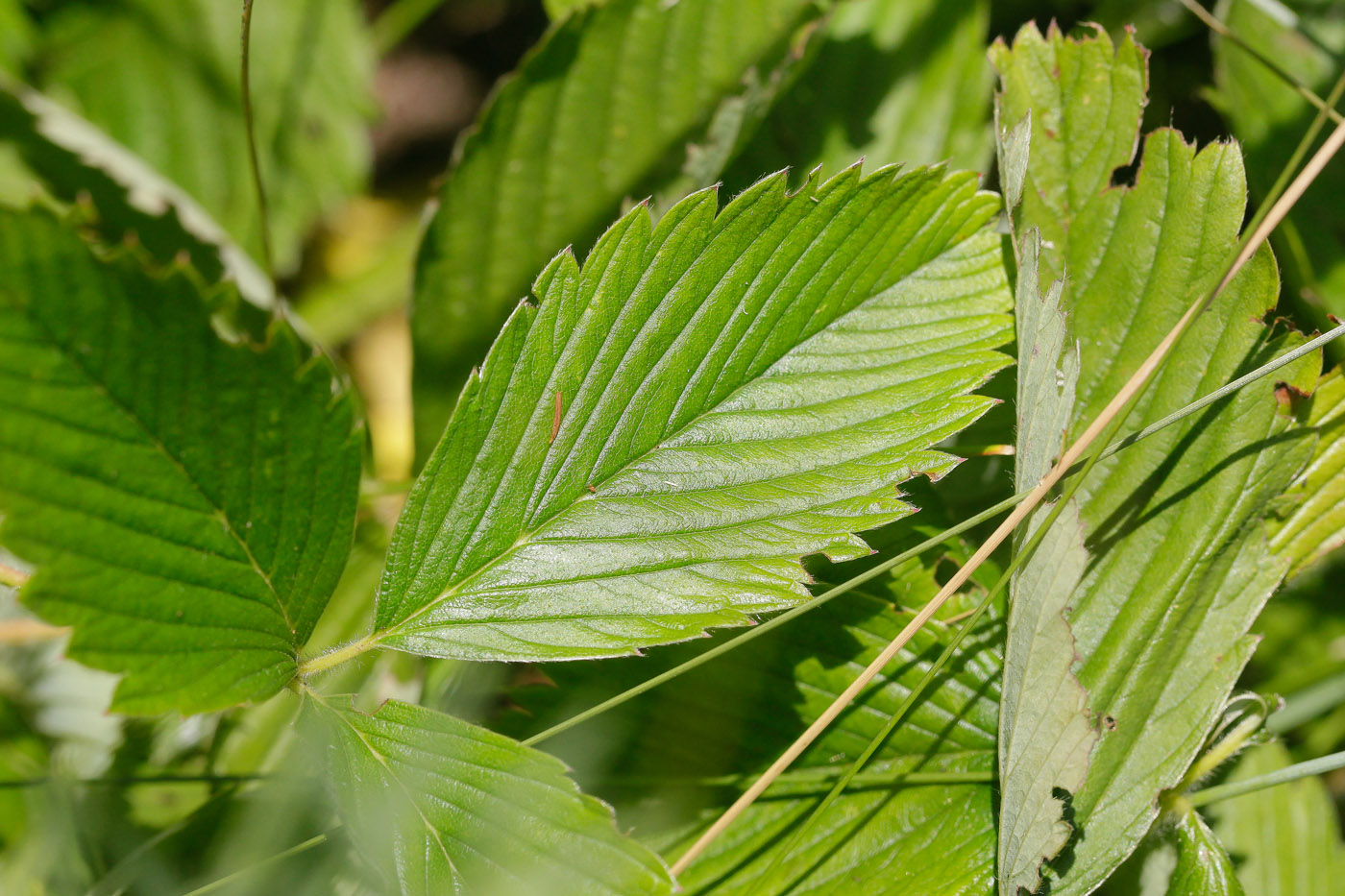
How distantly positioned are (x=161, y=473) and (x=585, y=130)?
0.82 meters

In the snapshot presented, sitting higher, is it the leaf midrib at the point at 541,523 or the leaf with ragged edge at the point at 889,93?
the leaf with ragged edge at the point at 889,93

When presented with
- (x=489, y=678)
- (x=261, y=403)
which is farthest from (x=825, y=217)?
(x=489, y=678)

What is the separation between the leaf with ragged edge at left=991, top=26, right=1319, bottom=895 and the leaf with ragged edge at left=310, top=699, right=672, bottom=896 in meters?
0.45

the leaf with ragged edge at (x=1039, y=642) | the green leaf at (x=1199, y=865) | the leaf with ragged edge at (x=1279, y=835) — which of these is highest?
the leaf with ragged edge at (x=1039, y=642)

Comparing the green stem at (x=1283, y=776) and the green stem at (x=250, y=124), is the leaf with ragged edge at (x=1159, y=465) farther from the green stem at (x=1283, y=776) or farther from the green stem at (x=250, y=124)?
the green stem at (x=250, y=124)

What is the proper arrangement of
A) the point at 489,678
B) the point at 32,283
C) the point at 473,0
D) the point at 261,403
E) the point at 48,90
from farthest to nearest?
the point at 473,0 < the point at 48,90 < the point at 489,678 < the point at 261,403 < the point at 32,283

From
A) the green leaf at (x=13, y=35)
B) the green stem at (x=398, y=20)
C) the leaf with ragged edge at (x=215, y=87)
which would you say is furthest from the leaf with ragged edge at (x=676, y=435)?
Answer: the green leaf at (x=13, y=35)

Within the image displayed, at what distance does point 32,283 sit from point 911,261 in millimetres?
770

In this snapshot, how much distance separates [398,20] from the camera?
2.13 meters

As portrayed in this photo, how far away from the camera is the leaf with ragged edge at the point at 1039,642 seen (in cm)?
83

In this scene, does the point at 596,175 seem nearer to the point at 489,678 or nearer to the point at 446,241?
the point at 446,241

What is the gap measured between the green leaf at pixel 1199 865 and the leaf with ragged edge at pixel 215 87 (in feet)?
6.07

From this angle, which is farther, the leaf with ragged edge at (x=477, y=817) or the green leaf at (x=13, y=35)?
the green leaf at (x=13, y=35)

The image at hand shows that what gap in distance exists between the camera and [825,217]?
2.84 feet
